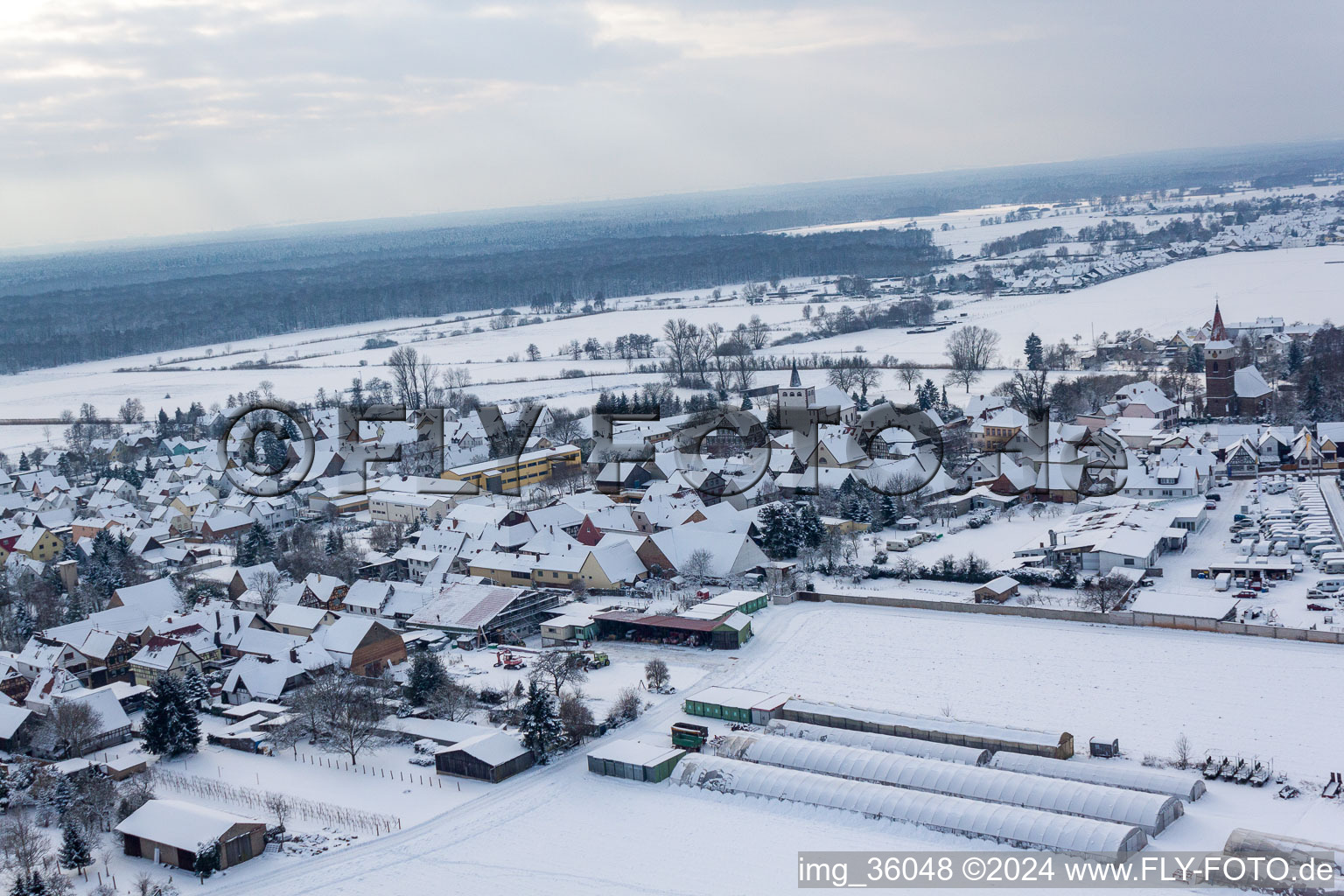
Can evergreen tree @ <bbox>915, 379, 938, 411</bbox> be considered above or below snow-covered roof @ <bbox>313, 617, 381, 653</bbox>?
above

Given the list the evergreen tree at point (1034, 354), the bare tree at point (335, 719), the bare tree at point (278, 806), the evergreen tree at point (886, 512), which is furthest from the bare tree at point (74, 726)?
the evergreen tree at point (1034, 354)

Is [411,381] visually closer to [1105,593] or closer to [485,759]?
[1105,593]

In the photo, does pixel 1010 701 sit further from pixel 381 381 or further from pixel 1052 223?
pixel 1052 223

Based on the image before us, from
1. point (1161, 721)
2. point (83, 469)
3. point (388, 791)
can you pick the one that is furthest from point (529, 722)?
point (83, 469)

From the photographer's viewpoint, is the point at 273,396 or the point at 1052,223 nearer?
the point at 273,396

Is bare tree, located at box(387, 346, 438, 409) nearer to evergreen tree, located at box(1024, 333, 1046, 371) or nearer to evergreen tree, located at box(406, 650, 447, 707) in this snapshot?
evergreen tree, located at box(1024, 333, 1046, 371)

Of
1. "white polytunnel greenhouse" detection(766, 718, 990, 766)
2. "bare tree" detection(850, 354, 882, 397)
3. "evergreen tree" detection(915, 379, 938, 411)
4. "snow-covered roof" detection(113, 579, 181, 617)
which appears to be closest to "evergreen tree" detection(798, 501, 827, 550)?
"white polytunnel greenhouse" detection(766, 718, 990, 766)

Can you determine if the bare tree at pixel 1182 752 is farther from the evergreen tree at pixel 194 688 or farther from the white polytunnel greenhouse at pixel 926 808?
the evergreen tree at pixel 194 688
